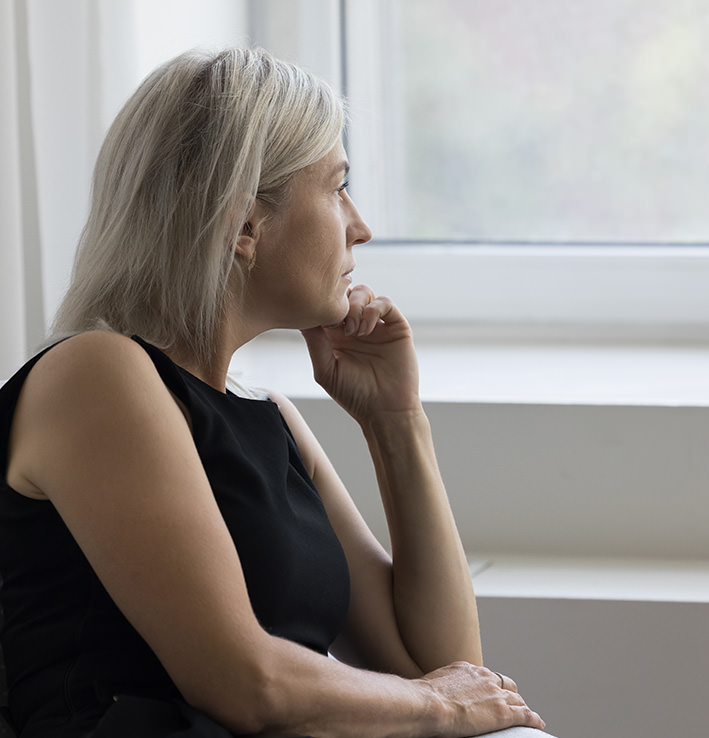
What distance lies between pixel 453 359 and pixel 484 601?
0.60m

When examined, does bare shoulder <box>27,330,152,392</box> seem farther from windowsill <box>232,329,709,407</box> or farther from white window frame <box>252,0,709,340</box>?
white window frame <box>252,0,709,340</box>

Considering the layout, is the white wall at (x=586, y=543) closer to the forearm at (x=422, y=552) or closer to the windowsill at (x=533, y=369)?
the windowsill at (x=533, y=369)

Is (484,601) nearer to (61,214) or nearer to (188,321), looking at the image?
(188,321)

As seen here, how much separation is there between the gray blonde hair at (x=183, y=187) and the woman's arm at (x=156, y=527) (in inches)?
5.0

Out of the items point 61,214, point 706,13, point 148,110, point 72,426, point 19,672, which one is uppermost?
point 706,13

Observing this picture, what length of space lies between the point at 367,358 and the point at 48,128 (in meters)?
0.63

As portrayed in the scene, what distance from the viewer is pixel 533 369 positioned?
1969 millimetres

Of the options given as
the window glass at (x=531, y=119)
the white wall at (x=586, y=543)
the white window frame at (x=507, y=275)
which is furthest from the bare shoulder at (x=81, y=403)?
the window glass at (x=531, y=119)

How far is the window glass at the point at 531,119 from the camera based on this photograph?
226 cm


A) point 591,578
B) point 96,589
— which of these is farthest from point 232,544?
point 591,578

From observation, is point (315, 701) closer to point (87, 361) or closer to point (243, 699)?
point (243, 699)

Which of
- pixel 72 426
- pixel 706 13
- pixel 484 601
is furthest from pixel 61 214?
pixel 706 13

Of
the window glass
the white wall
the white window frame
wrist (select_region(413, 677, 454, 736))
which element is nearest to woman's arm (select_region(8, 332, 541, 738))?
wrist (select_region(413, 677, 454, 736))

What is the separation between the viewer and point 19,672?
114cm
